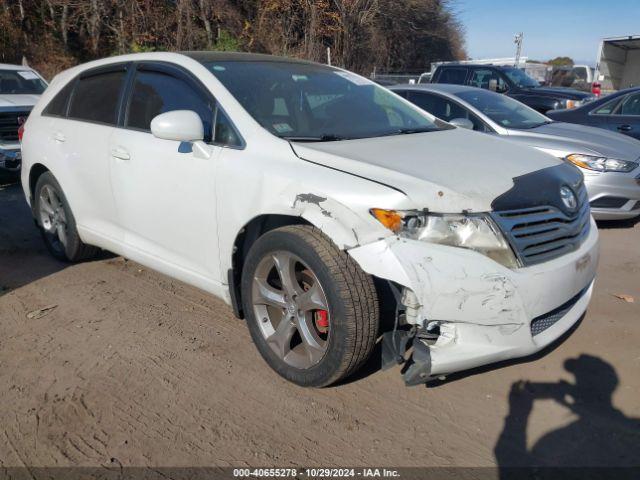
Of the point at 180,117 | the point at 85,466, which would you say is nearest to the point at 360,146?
the point at 180,117

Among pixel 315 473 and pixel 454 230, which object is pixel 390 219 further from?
pixel 315 473

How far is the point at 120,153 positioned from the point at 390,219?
7.15ft

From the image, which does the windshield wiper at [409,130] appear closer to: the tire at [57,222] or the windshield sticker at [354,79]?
the windshield sticker at [354,79]

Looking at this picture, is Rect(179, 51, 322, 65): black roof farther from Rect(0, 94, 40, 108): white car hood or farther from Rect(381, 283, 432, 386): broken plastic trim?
Rect(0, 94, 40, 108): white car hood

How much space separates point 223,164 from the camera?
10.4 feet

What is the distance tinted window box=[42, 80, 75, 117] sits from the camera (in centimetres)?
470

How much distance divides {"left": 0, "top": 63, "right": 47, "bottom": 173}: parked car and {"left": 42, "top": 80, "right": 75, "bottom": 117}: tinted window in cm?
395

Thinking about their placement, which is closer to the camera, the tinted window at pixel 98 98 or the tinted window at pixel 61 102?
the tinted window at pixel 98 98

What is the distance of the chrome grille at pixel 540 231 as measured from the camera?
2.63 meters

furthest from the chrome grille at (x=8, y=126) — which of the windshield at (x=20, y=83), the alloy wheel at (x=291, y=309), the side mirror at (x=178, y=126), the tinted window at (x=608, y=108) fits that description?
the tinted window at (x=608, y=108)

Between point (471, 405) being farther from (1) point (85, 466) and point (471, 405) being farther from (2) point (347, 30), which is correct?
(2) point (347, 30)

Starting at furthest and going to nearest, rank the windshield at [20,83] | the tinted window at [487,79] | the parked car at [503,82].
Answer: the tinted window at [487,79] → the parked car at [503,82] → the windshield at [20,83]

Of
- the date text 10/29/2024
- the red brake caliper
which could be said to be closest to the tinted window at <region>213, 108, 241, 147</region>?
the red brake caliper

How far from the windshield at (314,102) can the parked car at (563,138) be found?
131cm
